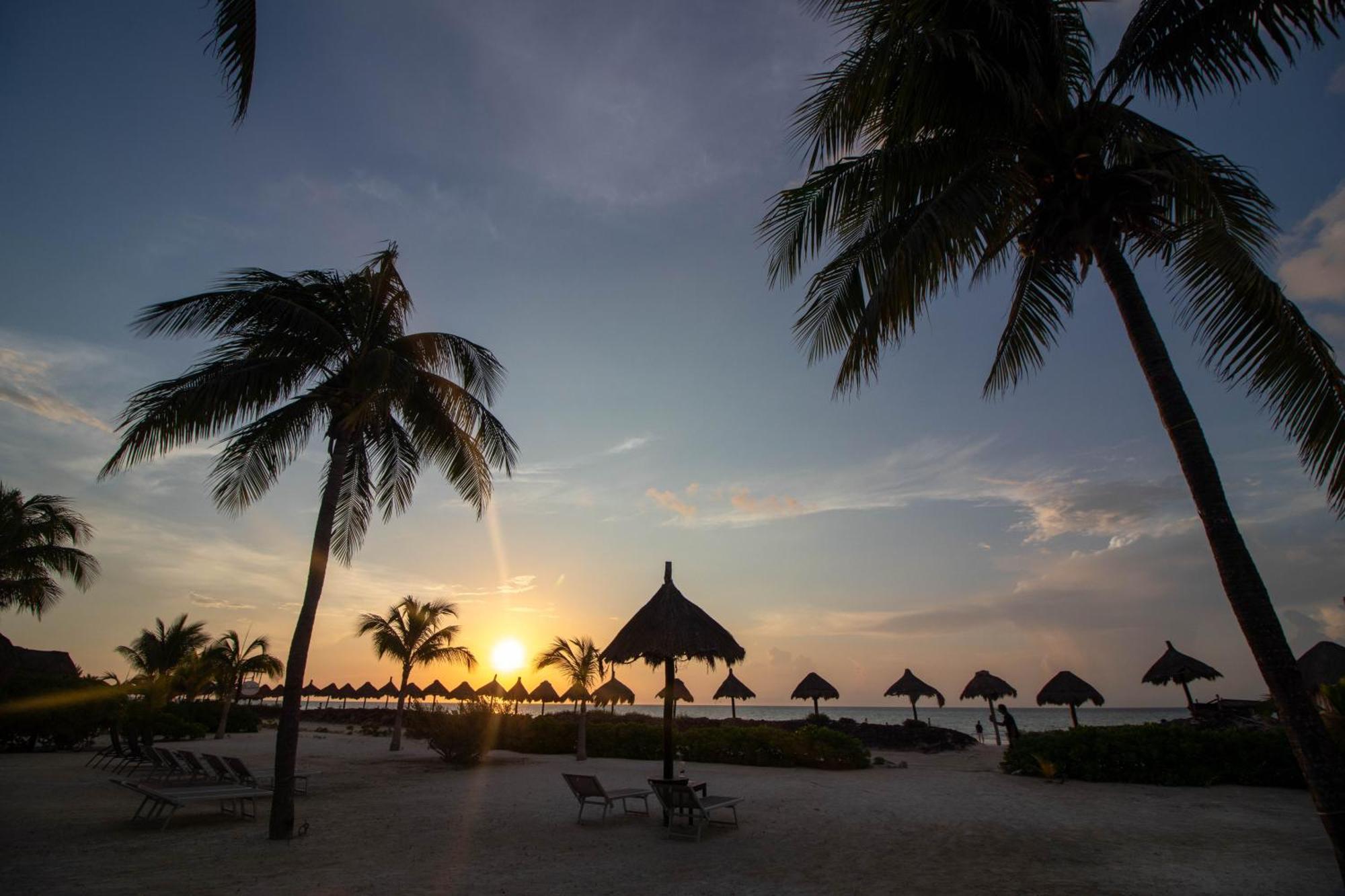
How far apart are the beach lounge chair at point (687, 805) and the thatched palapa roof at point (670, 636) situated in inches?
72.6

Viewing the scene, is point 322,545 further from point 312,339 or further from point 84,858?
point 84,858

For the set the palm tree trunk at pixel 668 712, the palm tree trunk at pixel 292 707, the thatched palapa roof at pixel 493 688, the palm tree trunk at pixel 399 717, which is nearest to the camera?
the palm tree trunk at pixel 292 707

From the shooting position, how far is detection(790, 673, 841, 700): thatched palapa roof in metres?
28.7

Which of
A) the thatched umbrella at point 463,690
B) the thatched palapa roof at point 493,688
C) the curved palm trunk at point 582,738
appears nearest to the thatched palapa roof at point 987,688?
the curved palm trunk at point 582,738

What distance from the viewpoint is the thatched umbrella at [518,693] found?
1391 inches

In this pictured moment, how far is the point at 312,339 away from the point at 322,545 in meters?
2.99

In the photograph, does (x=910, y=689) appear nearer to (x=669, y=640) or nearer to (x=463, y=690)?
(x=669, y=640)

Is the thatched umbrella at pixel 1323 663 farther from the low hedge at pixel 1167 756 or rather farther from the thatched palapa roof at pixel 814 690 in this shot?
the thatched palapa roof at pixel 814 690

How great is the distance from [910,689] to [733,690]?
817cm

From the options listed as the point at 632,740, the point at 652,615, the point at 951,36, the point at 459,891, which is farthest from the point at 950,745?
the point at 951,36

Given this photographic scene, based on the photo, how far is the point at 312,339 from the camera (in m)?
9.08

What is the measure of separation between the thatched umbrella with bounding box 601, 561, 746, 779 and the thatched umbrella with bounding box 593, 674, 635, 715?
601 inches

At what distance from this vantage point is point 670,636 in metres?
9.93

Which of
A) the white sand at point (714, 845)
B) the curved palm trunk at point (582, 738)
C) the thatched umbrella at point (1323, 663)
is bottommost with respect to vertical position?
the white sand at point (714, 845)
